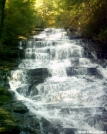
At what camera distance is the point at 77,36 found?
24625 millimetres

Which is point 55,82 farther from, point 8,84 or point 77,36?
point 77,36

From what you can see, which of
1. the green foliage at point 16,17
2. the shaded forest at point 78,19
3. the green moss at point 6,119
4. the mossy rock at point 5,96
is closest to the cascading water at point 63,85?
the mossy rock at point 5,96

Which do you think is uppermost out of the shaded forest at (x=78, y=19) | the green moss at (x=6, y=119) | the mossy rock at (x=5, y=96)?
the shaded forest at (x=78, y=19)

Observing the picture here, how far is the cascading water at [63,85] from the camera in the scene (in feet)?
38.8

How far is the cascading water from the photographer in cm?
1181

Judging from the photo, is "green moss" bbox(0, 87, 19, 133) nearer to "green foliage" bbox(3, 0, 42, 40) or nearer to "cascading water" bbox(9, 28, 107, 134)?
"cascading water" bbox(9, 28, 107, 134)

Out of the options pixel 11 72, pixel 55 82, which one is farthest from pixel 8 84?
pixel 55 82

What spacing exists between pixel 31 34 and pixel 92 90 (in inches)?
537

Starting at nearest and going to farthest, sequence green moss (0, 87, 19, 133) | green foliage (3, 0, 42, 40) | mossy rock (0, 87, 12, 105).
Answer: green moss (0, 87, 19, 133), mossy rock (0, 87, 12, 105), green foliage (3, 0, 42, 40)

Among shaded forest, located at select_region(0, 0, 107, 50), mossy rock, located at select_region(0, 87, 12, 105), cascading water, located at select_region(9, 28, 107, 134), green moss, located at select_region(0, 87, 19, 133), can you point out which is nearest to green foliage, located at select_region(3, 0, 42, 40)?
shaded forest, located at select_region(0, 0, 107, 50)

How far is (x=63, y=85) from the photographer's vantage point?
50.2 ft

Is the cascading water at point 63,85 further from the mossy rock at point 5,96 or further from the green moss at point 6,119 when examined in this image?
the green moss at point 6,119

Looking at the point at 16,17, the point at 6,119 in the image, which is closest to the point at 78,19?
the point at 16,17

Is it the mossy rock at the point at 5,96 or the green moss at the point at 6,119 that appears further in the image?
the mossy rock at the point at 5,96
